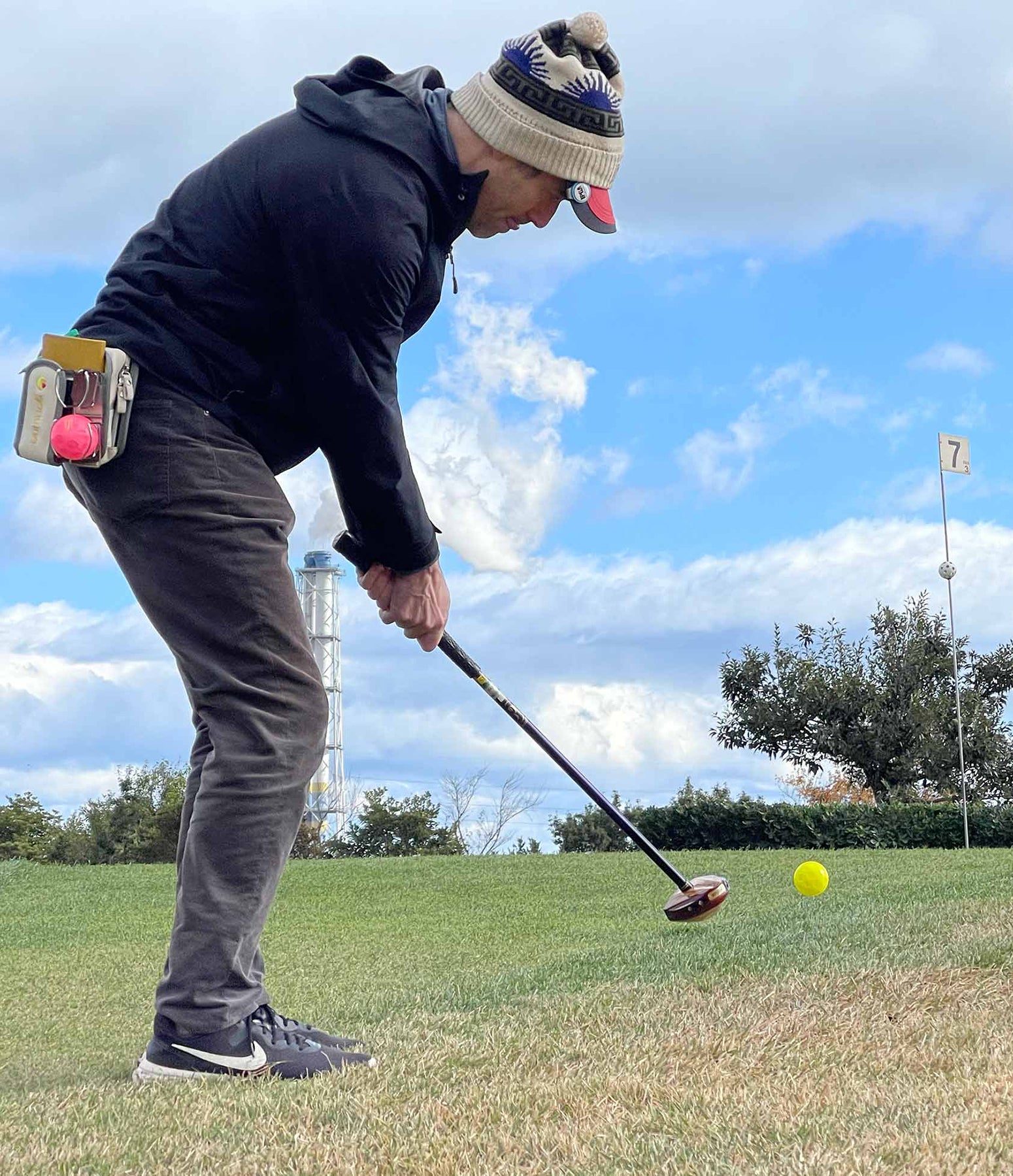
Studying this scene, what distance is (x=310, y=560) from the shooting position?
29.6 m

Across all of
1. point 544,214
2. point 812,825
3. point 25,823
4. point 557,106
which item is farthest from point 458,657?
point 25,823

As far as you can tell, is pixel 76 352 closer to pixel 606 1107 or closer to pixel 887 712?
pixel 606 1107

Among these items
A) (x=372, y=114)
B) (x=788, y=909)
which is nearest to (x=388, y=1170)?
(x=372, y=114)

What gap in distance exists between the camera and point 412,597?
2857mm

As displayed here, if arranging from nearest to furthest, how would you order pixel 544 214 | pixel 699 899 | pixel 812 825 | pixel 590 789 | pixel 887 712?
pixel 544 214, pixel 590 789, pixel 699 899, pixel 812 825, pixel 887 712

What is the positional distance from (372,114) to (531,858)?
29.8 ft

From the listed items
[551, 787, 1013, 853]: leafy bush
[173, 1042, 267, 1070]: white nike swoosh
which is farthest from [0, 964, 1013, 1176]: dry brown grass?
[551, 787, 1013, 853]: leafy bush

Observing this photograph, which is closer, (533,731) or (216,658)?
(216,658)

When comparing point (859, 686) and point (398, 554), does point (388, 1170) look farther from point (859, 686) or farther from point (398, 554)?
point (859, 686)

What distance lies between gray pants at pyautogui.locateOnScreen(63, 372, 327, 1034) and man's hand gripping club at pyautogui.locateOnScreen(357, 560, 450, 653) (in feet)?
0.89

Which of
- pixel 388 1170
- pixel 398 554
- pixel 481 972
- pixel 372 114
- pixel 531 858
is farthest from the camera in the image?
pixel 531 858

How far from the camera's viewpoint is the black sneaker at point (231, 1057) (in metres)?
2.47

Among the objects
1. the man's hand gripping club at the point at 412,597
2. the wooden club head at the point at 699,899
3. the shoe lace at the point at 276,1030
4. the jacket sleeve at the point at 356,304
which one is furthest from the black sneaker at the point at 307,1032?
the wooden club head at the point at 699,899

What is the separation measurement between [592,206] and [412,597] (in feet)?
3.04
